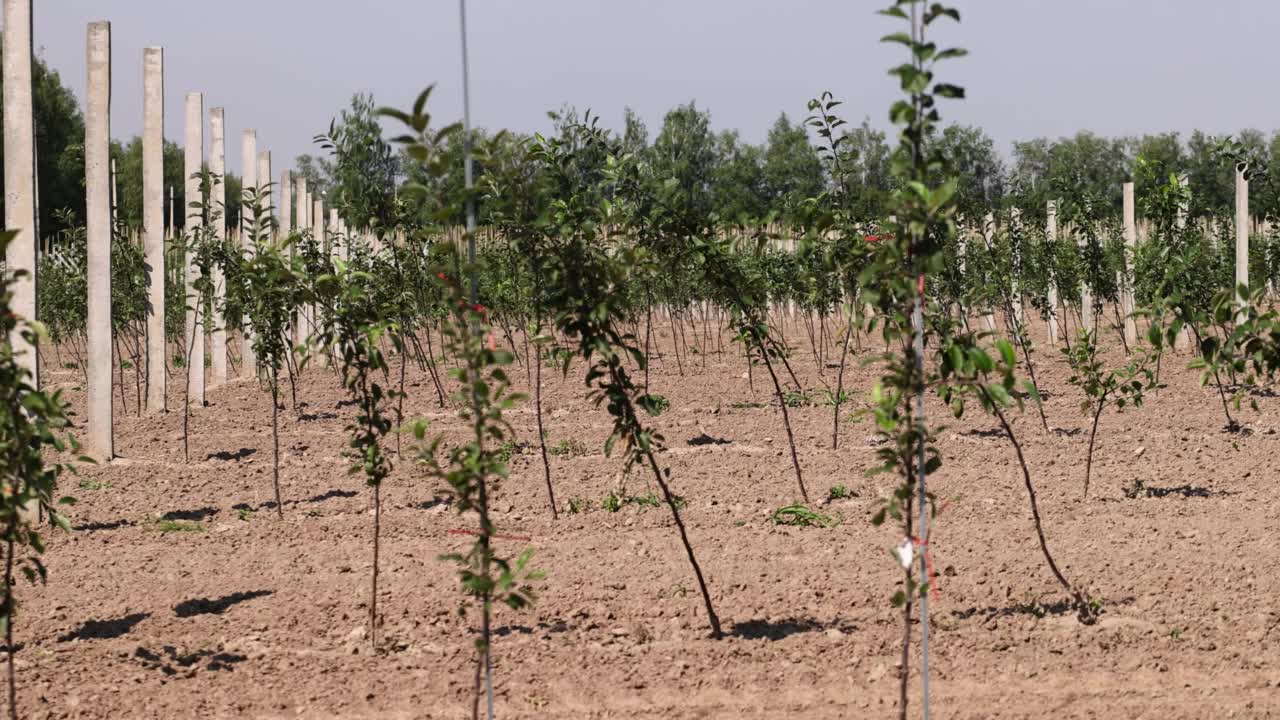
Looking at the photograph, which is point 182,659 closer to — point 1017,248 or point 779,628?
point 779,628

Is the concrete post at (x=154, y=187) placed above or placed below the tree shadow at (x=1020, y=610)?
above

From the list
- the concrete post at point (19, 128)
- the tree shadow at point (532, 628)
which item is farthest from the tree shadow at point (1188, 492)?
the concrete post at point (19, 128)

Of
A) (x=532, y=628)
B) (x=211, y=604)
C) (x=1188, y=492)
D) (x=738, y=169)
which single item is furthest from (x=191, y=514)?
(x=738, y=169)

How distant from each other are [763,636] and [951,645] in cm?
83

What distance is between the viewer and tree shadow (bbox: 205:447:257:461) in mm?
11594

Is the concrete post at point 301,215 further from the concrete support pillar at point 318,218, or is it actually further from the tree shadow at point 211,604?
the tree shadow at point 211,604

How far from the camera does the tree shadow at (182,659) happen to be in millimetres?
5691

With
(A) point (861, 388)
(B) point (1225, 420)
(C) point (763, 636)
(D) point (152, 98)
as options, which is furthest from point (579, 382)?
(C) point (763, 636)

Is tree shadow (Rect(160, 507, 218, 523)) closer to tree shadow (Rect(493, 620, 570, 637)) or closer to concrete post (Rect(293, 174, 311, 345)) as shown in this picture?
tree shadow (Rect(493, 620, 570, 637))

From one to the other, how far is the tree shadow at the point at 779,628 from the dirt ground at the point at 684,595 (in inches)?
0.9

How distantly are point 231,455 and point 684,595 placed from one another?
6.44m

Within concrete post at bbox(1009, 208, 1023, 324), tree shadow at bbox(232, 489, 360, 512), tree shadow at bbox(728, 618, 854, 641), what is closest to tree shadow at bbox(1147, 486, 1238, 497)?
tree shadow at bbox(728, 618, 854, 641)

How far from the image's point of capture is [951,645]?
5.68 metres

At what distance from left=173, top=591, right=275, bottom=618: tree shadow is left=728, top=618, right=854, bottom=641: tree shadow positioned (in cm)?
256
